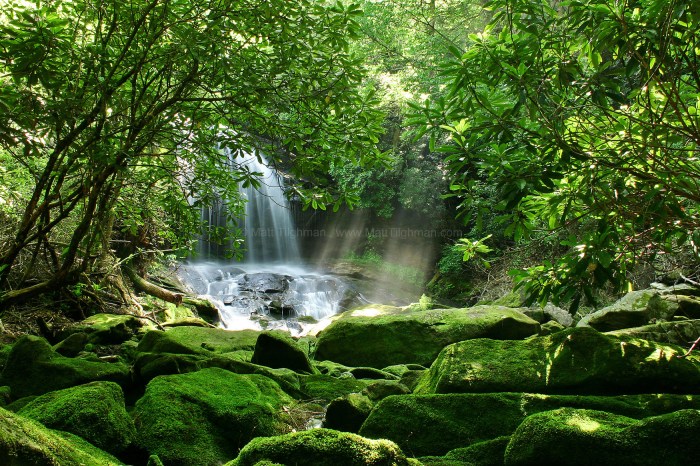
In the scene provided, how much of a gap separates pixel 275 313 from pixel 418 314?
298 inches

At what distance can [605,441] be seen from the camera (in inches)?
92.5

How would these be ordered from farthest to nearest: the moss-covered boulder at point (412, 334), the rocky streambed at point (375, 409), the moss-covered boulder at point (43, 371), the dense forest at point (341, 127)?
the moss-covered boulder at point (412, 334)
the moss-covered boulder at point (43, 371)
the dense forest at point (341, 127)
the rocky streambed at point (375, 409)

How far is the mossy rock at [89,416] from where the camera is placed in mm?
2934

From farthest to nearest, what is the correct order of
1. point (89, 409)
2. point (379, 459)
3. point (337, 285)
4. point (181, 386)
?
point (337, 285) < point (181, 386) < point (89, 409) < point (379, 459)

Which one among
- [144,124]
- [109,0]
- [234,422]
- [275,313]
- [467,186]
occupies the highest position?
[109,0]

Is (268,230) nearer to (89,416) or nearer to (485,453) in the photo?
(89,416)

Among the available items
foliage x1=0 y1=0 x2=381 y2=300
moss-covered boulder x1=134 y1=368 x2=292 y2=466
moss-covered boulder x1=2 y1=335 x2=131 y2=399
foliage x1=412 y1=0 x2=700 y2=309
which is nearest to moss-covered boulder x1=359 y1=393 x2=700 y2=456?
foliage x1=412 y1=0 x2=700 y2=309

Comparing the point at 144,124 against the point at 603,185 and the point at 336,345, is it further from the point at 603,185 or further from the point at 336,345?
the point at 336,345

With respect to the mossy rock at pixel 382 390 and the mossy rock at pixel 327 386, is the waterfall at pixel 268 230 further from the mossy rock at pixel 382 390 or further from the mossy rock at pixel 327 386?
the mossy rock at pixel 382 390

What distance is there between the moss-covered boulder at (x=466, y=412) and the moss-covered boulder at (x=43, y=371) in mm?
2526

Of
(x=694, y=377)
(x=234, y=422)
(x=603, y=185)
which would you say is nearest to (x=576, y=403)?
(x=694, y=377)

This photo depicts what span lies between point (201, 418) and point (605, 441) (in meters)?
2.69

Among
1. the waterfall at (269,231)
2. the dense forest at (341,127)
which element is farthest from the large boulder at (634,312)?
the waterfall at (269,231)

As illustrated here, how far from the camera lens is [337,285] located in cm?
1783
